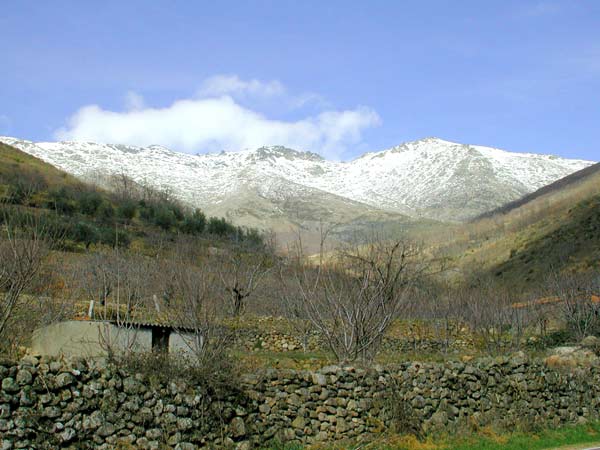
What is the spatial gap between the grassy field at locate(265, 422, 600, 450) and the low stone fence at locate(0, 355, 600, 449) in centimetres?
32

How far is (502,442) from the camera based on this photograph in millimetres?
17016

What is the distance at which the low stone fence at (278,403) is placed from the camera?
1107cm

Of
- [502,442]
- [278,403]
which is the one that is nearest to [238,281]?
[502,442]

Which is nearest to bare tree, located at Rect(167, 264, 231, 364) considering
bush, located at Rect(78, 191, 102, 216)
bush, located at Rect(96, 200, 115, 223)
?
bush, located at Rect(96, 200, 115, 223)

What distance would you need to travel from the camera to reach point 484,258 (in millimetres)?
112000

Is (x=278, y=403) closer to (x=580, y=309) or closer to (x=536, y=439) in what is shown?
(x=536, y=439)

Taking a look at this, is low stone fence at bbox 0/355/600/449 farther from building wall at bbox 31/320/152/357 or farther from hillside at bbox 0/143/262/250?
hillside at bbox 0/143/262/250

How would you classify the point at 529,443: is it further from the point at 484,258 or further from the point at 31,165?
the point at 484,258

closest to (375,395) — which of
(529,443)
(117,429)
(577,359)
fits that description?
(529,443)

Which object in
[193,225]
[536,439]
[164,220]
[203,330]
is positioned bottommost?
[536,439]

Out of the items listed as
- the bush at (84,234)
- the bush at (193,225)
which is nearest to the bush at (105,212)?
the bush at (193,225)

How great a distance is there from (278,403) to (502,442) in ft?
A: 21.6

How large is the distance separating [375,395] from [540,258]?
77.6 m

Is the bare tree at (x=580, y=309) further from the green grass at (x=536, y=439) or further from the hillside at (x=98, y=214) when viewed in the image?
the hillside at (x=98, y=214)
